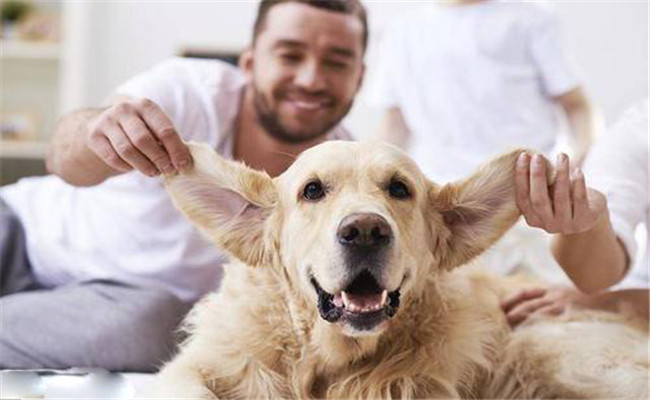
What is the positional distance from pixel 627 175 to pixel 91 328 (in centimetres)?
119

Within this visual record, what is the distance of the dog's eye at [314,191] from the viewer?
1.22m

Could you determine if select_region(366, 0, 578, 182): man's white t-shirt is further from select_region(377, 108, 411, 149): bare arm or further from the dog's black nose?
the dog's black nose

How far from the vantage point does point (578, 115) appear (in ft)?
9.78

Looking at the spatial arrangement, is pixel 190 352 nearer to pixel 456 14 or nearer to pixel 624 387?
pixel 624 387

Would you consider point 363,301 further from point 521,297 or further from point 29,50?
point 29,50

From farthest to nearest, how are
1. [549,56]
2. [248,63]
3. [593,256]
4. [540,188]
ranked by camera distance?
1. [549,56]
2. [248,63]
3. [593,256]
4. [540,188]

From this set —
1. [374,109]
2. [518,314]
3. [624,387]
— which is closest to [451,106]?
[374,109]

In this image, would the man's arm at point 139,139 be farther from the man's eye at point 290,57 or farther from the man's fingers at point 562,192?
the man's eye at point 290,57

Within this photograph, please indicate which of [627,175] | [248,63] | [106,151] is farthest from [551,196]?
[248,63]

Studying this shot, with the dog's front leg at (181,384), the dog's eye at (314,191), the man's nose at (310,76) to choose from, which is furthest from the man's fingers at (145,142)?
the man's nose at (310,76)

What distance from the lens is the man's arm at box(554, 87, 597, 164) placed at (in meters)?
2.88

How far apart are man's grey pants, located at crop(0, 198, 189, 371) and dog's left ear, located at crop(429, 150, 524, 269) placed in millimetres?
703

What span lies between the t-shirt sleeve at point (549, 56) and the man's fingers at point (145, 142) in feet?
6.66

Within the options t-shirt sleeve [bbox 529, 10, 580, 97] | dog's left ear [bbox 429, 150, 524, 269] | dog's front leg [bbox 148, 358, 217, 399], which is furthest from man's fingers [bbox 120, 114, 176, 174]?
t-shirt sleeve [bbox 529, 10, 580, 97]
